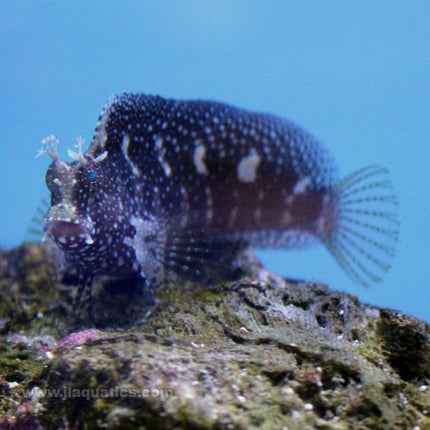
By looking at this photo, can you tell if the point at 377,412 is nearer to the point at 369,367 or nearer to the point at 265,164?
the point at 369,367

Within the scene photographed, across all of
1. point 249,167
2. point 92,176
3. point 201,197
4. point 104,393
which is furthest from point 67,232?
point 249,167

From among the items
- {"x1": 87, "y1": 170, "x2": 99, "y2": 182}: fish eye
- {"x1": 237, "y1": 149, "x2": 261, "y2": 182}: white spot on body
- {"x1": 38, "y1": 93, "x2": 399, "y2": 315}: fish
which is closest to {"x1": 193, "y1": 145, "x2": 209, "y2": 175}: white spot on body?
{"x1": 38, "y1": 93, "x2": 399, "y2": 315}: fish

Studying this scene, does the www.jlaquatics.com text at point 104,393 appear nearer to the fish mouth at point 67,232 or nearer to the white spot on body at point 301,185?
the fish mouth at point 67,232

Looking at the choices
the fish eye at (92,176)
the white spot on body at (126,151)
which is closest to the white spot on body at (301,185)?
the white spot on body at (126,151)

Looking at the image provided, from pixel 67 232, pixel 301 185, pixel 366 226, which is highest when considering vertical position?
pixel 301 185

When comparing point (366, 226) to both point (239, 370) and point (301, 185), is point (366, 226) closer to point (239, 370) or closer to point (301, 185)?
point (301, 185)

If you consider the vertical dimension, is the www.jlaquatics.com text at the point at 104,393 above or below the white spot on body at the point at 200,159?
below
